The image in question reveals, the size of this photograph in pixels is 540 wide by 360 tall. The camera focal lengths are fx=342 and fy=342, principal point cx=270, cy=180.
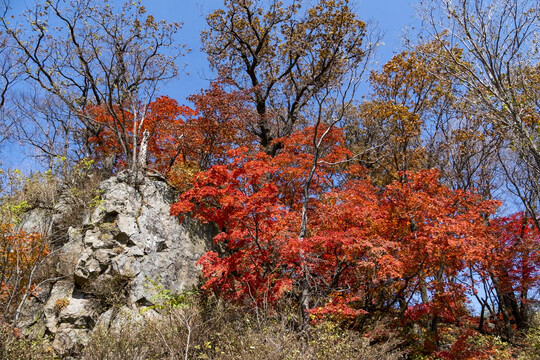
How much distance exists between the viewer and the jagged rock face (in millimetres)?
8430

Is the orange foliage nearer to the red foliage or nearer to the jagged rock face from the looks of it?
the jagged rock face

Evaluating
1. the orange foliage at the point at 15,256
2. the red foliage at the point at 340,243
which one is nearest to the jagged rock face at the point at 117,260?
the orange foliage at the point at 15,256

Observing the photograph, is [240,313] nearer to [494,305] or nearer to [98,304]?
[98,304]

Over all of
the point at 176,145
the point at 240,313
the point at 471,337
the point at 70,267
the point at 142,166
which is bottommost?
the point at 471,337

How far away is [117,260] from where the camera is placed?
30.0 ft

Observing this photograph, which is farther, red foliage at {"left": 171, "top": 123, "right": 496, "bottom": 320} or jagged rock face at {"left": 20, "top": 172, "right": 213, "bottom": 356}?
jagged rock face at {"left": 20, "top": 172, "right": 213, "bottom": 356}

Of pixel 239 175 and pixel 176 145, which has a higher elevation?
pixel 176 145

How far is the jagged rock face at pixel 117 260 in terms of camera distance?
8430 mm

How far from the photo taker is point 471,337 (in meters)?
9.81

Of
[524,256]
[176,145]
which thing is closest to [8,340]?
[176,145]

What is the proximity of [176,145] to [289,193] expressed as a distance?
4741 millimetres

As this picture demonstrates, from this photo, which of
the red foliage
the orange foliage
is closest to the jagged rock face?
the orange foliage

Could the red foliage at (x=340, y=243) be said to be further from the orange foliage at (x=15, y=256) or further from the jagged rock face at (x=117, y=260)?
the orange foliage at (x=15, y=256)

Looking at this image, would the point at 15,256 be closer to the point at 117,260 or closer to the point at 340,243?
the point at 117,260
